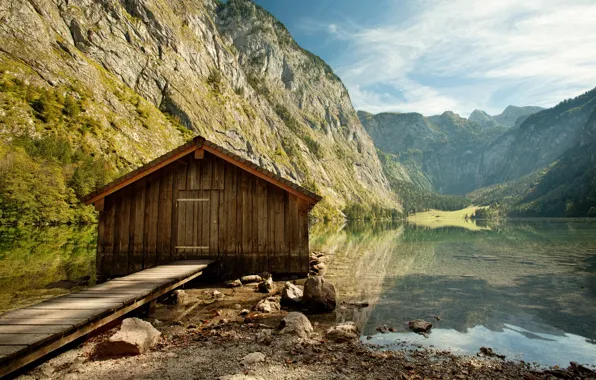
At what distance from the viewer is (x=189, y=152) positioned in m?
13.3

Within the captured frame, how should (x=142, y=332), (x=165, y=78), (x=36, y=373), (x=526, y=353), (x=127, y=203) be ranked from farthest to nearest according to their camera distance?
(x=165, y=78) → (x=127, y=203) → (x=526, y=353) → (x=142, y=332) → (x=36, y=373)

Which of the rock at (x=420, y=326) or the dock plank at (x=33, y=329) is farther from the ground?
the dock plank at (x=33, y=329)

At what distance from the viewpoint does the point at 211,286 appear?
12500 mm

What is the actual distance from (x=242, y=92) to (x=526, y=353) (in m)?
146

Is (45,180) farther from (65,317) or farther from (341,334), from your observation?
(341,334)

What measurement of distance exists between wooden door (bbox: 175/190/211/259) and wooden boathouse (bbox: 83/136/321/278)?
0.04 m

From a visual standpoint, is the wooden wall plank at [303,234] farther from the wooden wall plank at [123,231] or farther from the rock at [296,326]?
the wooden wall plank at [123,231]

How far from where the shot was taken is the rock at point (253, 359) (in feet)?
18.4

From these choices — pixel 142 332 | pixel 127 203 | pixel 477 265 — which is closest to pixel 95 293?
pixel 142 332

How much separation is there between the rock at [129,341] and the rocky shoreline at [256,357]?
0.05 feet

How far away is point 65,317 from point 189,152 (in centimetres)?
821

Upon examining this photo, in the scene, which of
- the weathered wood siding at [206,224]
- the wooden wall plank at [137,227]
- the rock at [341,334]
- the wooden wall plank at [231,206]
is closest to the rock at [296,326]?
the rock at [341,334]

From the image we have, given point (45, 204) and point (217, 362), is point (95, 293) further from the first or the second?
point (45, 204)

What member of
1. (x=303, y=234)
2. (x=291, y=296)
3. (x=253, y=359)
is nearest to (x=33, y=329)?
(x=253, y=359)
